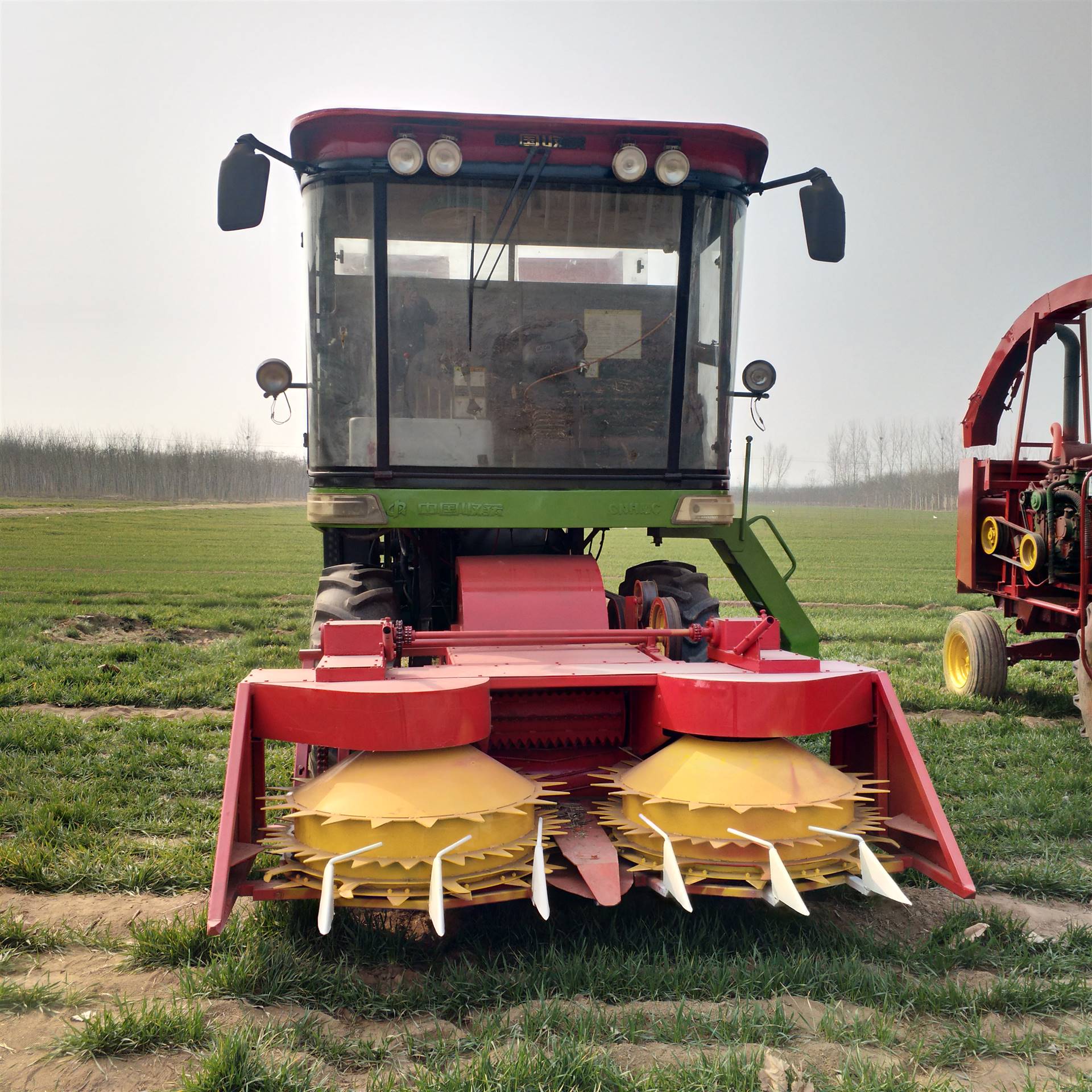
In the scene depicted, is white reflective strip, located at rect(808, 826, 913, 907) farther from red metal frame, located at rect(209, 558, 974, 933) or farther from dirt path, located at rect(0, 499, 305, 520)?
dirt path, located at rect(0, 499, 305, 520)

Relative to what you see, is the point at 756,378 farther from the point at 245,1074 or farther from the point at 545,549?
the point at 245,1074

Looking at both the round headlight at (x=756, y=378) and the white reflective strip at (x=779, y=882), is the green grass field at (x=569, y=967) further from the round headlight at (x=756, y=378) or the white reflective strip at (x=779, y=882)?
the round headlight at (x=756, y=378)

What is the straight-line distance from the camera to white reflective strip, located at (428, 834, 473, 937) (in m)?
2.47

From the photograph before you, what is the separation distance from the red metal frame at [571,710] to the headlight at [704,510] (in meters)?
0.90

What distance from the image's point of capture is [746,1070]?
2254 millimetres

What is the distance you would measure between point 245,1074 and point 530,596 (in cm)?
236

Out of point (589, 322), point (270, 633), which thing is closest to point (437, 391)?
point (589, 322)

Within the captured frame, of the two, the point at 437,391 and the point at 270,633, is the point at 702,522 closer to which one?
the point at 437,391

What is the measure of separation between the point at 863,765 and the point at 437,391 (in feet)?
7.88

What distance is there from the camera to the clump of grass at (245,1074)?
2.23 meters

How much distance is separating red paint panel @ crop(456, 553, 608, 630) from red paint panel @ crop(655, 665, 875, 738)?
1037 mm

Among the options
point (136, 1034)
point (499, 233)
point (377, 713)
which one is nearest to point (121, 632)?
point (499, 233)

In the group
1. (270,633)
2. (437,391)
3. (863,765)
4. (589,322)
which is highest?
(589,322)

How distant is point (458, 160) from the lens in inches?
163
